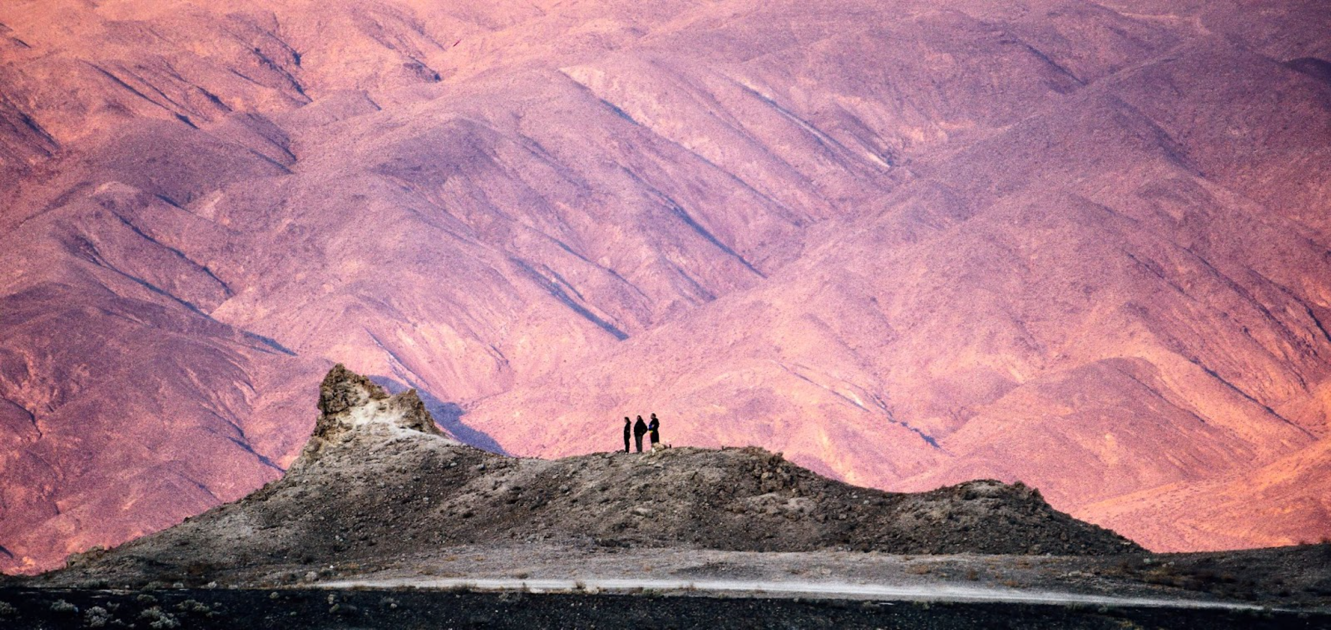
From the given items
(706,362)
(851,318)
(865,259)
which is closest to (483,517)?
(706,362)

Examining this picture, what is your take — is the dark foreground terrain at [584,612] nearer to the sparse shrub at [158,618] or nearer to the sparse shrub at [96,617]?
the sparse shrub at [158,618]

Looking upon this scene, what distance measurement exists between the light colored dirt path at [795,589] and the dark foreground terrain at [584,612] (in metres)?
0.50

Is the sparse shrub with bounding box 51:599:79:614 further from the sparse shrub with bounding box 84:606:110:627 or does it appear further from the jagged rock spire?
the jagged rock spire

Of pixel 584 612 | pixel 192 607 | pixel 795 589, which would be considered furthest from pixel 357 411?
pixel 795 589

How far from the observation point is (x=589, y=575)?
30.1 metres

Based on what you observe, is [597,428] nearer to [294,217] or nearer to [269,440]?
[269,440]

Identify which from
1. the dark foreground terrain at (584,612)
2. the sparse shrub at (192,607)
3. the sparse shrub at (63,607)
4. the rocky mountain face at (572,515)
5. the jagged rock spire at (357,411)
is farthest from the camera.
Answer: the jagged rock spire at (357,411)

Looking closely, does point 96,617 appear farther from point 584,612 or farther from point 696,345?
point 696,345

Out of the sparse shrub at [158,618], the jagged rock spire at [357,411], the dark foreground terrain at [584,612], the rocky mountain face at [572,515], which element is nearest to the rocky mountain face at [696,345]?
the jagged rock spire at [357,411]

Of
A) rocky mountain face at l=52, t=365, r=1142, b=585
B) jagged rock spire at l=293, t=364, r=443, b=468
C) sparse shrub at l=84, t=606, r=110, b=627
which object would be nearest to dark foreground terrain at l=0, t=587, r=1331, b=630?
sparse shrub at l=84, t=606, r=110, b=627

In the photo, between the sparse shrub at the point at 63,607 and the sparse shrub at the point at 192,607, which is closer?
the sparse shrub at the point at 63,607

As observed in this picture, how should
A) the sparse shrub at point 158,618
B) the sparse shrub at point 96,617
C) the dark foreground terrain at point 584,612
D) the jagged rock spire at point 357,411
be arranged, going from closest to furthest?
1. the sparse shrub at point 96,617
2. the sparse shrub at point 158,618
3. the dark foreground terrain at point 584,612
4. the jagged rock spire at point 357,411

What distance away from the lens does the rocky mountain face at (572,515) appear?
1312 inches

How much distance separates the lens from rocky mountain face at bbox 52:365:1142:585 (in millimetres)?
33312
